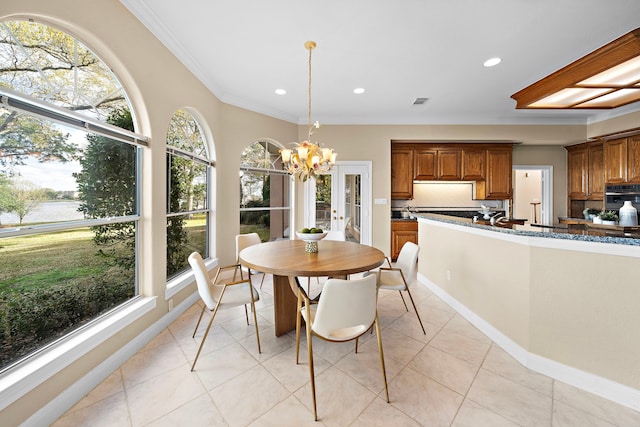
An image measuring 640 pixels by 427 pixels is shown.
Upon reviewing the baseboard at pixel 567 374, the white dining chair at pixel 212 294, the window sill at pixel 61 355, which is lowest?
the baseboard at pixel 567 374

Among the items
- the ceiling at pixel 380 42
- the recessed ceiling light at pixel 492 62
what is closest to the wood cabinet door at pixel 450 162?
the ceiling at pixel 380 42

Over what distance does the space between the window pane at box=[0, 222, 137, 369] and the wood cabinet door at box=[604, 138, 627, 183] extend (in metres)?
7.02

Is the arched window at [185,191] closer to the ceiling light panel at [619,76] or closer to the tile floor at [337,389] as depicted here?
the tile floor at [337,389]

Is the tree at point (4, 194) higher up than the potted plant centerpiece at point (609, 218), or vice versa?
the tree at point (4, 194)

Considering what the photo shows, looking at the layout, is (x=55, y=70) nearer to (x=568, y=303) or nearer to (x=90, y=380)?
(x=90, y=380)

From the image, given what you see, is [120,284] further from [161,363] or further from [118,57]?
[118,57]

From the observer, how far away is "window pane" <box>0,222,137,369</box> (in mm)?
1411

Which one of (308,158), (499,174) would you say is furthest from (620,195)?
(308,158)

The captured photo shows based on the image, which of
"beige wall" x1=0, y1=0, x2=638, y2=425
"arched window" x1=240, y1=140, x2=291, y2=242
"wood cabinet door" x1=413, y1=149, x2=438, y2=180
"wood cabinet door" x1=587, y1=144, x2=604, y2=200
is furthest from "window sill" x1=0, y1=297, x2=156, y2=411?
"wood cabinet door" x1=587, y1=144, x2=604, y2=200

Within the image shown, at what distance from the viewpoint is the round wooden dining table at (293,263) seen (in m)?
1.77

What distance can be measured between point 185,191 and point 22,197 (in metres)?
1.68

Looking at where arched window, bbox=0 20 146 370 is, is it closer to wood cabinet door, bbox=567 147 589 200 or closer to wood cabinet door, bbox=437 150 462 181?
wood cabinet door, bbox=437 150 462 181

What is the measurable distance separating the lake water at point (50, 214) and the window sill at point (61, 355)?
2.63 ft

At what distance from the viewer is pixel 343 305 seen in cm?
147
